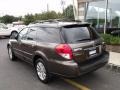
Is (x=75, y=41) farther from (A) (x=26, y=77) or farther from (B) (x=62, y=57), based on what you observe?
(A) (x=26, y=77)

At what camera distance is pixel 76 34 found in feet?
16.4

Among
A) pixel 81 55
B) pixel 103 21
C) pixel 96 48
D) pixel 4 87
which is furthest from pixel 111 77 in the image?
pixel 103 21

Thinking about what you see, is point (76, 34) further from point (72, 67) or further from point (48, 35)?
point (72, 67)

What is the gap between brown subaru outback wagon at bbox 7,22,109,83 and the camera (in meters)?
4.65

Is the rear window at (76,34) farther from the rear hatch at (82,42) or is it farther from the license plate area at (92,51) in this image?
the license plate area at (92,51)

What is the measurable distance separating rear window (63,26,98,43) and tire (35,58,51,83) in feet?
3.64

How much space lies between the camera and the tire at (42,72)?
5320mm

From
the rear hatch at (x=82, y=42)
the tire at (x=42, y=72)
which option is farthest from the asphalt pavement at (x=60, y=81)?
the rear hatch at (x=82, y=42)

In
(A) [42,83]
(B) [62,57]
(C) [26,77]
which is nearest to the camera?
(B) [62,57]

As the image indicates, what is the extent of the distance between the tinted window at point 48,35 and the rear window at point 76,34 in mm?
229

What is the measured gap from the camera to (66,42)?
15.5 ft

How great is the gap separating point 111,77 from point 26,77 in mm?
2633

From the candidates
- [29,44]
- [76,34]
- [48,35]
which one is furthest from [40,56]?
[76,34]

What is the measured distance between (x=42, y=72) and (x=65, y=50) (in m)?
1.31
